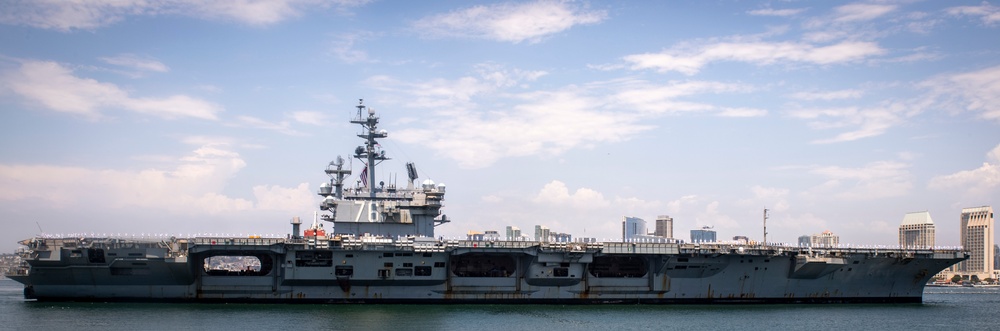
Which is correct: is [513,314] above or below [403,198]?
below

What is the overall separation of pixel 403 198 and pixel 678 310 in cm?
1178

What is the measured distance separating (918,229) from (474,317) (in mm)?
79181

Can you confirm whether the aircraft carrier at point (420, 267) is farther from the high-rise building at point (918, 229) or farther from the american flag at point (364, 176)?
the high-rise building at point (918, 229)

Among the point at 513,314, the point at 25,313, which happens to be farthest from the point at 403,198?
the point at 25,313

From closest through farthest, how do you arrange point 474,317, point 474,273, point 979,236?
point 474,317, point 474,273, point 979,236

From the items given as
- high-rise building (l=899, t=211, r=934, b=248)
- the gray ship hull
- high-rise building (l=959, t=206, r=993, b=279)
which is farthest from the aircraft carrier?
high-rise building (l=959, t=206, r=993, b=279)

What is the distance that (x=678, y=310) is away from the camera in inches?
1305

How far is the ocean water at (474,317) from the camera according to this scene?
87.7 feet

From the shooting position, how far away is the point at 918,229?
311 ft

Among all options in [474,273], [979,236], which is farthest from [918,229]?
[474,273]

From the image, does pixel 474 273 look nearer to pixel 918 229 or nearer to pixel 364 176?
Answer: pixel 364 176

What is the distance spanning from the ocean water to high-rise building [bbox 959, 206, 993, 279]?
91.8 m

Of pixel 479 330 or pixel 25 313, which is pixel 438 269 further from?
pixel 25 313

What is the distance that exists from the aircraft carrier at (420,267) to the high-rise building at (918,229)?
63.1 metres
